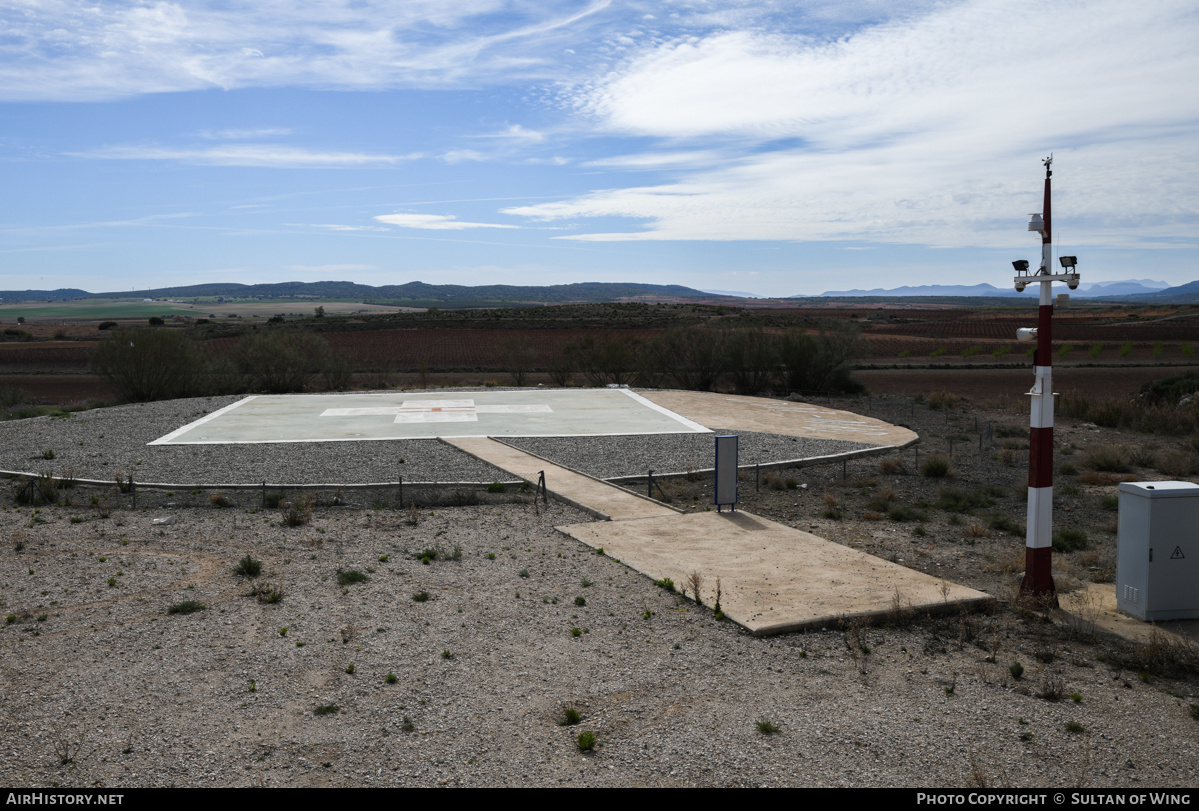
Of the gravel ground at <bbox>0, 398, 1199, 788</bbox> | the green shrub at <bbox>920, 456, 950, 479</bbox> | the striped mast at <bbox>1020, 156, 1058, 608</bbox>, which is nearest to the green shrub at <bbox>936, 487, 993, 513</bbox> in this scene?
the green shrub at <bbox>920, 456, 950, 479</bbox>

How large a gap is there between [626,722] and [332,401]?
2310 cm

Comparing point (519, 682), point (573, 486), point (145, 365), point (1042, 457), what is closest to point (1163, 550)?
point (1042, 457)

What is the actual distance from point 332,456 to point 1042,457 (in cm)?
1336

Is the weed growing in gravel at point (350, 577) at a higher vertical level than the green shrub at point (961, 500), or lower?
higher

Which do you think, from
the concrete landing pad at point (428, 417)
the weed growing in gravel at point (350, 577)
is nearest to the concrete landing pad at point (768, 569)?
the weed growing in gravel at point (350, 577)

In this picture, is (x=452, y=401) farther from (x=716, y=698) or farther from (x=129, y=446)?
(x=716, y=698)

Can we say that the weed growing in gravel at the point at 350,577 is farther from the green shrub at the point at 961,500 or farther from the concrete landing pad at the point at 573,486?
the green shrub at the point at 961,500

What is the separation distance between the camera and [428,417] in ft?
76.3

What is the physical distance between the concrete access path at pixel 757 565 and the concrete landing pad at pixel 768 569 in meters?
0.01

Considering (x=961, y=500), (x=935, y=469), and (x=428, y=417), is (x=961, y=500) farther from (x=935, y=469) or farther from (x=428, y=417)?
(x=428, y=417)

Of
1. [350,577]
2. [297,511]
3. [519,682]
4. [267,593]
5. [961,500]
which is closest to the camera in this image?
[519,682]

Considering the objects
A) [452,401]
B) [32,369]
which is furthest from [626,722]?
[32,369]

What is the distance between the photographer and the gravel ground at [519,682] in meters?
5.48

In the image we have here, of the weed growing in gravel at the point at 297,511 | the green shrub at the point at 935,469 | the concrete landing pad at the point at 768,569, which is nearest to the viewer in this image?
the concrete landing pad at the point at 768,569
